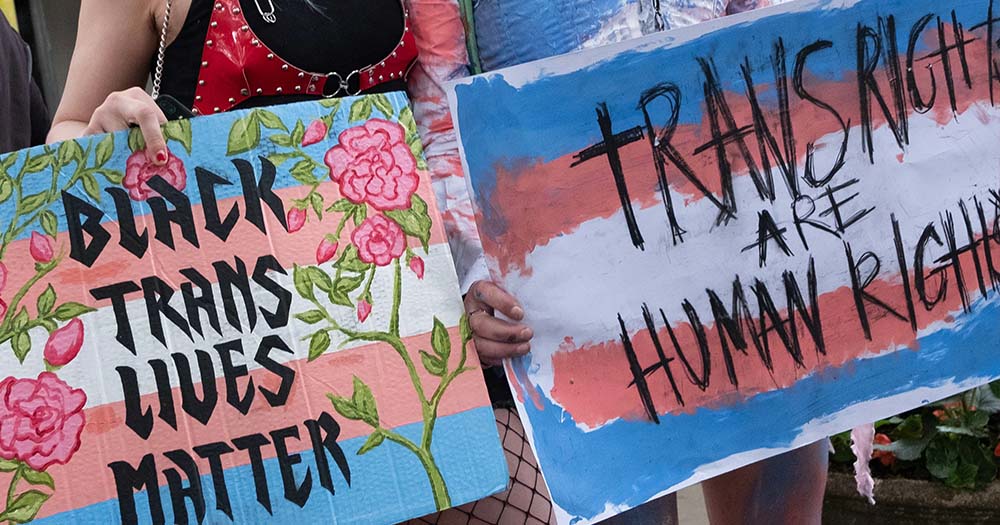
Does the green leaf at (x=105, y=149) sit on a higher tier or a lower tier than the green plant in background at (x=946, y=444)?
higher

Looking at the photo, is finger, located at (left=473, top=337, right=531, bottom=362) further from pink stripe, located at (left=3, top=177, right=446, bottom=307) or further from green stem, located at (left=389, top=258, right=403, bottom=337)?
pink stripe, located at (left=3, top=177, right=446, bottom=307)

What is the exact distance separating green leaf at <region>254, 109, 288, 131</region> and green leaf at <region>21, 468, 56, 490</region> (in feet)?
1.66

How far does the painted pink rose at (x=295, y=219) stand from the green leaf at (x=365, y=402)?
21 cm

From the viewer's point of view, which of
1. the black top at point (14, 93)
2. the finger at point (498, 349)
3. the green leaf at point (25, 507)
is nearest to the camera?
the green leaf at point (25, 507)

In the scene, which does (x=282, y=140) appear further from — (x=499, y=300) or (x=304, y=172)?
(x=499, y=300)

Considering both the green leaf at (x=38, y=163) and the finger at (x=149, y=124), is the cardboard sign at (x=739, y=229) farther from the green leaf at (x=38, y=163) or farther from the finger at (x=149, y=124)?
the green leaf at (x=38, y=163)

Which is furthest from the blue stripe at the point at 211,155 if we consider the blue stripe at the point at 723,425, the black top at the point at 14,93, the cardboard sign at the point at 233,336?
the black top at the point at 14,93

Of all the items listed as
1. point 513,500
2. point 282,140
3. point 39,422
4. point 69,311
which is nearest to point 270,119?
point 282,140

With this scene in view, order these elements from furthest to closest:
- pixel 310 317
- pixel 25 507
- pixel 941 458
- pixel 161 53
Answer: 1. pixel 941 458
2. pixel 161 53
3. pixel 310 317
4. pixel 25 507

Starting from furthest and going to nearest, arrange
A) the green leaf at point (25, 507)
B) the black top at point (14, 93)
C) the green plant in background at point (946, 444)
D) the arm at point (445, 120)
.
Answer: the green plant in background at point (946, 444), the black top at point (14, 93), the arm at point (445, 120), the green leaf at point (25, 507)

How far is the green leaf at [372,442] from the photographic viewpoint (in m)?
1.44

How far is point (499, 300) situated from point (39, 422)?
23.3 inches

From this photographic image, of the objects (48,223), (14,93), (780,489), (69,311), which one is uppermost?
(14,93)

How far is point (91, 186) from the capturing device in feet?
4.70
